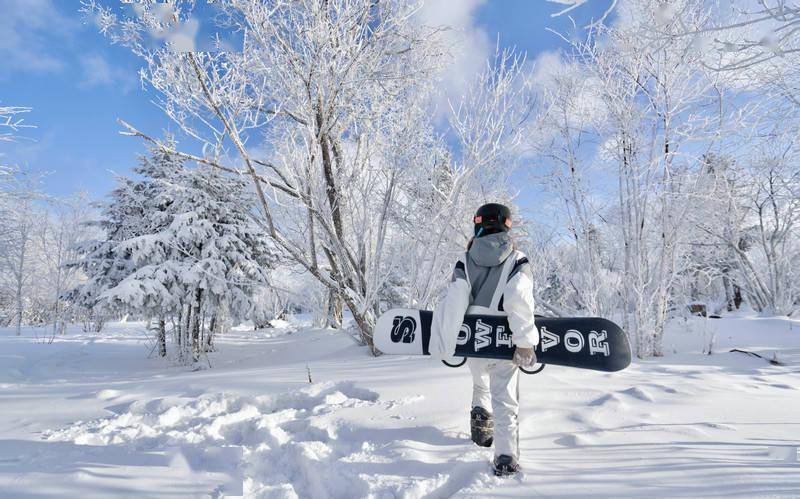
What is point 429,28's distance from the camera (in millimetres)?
6215

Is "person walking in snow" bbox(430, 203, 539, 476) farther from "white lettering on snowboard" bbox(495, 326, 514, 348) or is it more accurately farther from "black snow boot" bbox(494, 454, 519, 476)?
"white lettering on snowboard" bbox(495, 326, 514, 348)

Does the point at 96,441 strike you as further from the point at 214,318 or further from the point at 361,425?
the point at 214,318

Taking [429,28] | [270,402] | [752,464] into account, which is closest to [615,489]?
[752,464]

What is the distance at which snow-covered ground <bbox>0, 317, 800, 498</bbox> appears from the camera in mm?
1961

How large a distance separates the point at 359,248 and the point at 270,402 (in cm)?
255

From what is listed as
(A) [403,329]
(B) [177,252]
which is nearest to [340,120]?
(A) [403,329]

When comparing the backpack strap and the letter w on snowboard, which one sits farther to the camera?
the letter w on snowboard

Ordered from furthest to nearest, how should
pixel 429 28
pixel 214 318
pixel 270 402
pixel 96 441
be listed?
pixel 214 318 → pixel 429 28 → pixel 270 402 → pixel 96 441

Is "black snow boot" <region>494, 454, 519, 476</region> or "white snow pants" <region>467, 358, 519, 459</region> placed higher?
"white snow pants" <region>467, 358, 519, 459</region>

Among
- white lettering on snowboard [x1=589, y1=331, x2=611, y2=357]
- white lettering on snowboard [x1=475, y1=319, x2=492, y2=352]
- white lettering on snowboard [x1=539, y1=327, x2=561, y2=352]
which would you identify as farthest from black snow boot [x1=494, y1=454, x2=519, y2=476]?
white lettering on snowboard [x1=589, y1=331, x2=611, y2=357]

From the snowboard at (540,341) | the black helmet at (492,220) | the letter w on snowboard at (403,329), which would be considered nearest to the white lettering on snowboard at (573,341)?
the snowboard at (540,341)

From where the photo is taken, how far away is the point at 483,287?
2406 millimetres

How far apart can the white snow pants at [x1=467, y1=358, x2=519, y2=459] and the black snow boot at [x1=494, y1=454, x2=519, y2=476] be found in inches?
1.1

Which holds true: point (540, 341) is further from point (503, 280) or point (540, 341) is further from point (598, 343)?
point (503, 280)
